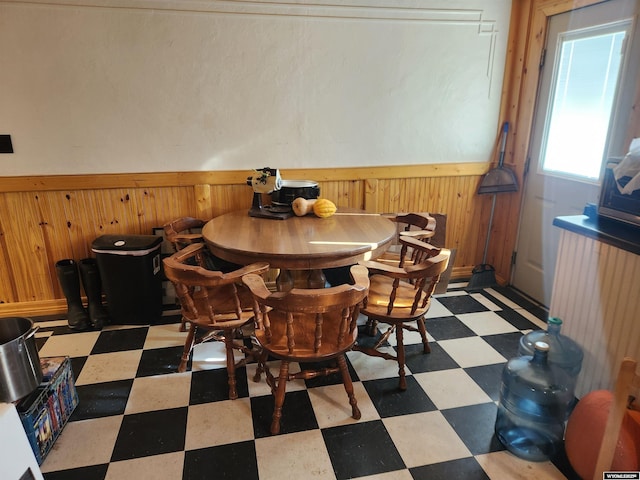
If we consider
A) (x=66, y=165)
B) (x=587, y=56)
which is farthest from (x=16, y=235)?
(x=587, y=56)

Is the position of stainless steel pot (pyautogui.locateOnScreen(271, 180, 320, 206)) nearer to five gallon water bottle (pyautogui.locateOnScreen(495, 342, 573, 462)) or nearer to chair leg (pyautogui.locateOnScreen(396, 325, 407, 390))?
chair leg (pyautogui.locateOnScreen(396, 325, 407, 390))

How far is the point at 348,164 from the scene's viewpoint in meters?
3.14

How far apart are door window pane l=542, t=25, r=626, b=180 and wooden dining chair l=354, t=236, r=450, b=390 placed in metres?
1.36

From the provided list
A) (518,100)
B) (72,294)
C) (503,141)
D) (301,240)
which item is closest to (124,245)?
(72,294)

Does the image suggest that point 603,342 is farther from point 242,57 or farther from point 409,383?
point 242,57

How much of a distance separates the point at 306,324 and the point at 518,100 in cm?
253

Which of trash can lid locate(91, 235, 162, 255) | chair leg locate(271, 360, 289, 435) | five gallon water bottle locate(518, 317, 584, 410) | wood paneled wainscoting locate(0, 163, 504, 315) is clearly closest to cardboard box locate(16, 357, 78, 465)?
trash can lid locate(91, 235, 162, 255)

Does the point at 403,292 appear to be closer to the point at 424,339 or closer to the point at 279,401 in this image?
the point at 424,339

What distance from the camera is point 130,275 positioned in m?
2.73

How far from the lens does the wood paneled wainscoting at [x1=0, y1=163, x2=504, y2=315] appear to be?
9.09 ft

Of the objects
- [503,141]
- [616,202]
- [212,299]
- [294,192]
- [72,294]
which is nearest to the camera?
[616,202]

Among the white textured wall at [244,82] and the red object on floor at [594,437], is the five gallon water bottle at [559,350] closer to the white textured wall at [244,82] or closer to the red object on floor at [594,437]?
the red object on floor at [594,437]

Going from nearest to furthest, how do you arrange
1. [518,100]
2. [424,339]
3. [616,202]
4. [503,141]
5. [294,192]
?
[616,202], [424,339], [294,192], [518,100], [503,141]

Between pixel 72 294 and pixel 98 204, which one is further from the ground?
pixel 98 204
